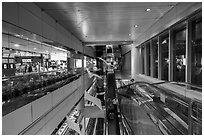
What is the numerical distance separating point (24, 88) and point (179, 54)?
5.48 metres

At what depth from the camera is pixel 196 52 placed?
200 inches

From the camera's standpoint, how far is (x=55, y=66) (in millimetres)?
7562

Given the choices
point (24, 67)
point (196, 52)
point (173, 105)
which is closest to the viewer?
point (173, 105)

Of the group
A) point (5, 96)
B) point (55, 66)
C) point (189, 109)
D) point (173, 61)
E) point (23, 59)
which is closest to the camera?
point (189, 109)

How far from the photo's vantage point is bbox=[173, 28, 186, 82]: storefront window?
6.02 m

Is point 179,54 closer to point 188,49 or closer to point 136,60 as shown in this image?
point 188,49

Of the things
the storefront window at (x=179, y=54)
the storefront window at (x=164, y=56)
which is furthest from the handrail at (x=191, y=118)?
the storefront window at (x=164, y=56)

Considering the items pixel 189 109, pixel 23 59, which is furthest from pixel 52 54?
pixel 189 109

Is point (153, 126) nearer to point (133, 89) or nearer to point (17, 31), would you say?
point (133, 89)

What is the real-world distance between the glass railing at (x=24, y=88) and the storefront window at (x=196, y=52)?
193 inches

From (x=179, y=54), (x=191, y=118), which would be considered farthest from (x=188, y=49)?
(x=191, y=118)

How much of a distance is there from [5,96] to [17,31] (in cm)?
163

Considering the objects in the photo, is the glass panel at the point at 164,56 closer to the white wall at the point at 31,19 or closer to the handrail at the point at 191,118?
the white wall at the point at 31,19

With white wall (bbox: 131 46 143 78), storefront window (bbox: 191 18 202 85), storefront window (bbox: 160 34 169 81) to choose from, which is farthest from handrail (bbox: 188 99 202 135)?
white wall (bbox: 131 46 143 78)
